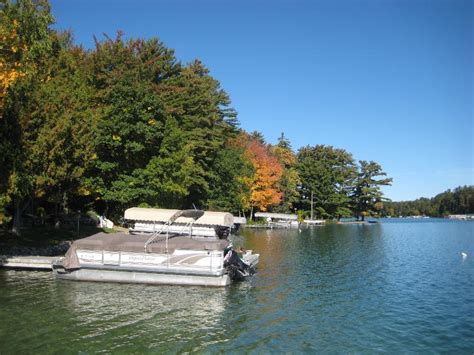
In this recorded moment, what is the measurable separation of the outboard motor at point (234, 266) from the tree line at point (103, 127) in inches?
496

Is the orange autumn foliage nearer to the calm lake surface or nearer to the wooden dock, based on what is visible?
the calm lake surface

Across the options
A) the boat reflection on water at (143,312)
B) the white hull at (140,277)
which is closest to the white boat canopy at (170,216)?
the white hull at (140,277)

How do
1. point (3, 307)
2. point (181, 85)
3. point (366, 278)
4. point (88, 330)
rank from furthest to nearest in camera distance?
point (181, 85)
point (366, 278)
point (3, 307)
point (88, 330)

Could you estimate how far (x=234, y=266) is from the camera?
82.9 feet

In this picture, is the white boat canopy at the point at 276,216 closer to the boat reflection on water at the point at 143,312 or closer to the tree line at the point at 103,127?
the tree line at the point at 103,127

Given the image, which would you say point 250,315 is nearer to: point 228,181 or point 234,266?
point 234,266

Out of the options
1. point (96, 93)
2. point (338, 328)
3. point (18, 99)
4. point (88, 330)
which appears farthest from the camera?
point (96, 93)

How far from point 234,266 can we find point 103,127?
70.4ft

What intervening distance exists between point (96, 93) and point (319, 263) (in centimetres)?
2679

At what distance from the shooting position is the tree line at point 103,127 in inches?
941

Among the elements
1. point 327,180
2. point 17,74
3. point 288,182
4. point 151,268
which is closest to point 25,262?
point 151,268

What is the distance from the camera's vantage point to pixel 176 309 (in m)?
19.1

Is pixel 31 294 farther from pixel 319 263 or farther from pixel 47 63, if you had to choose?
pixel 47 63

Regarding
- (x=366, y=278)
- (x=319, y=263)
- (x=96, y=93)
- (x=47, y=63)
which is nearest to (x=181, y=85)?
(x=96, y=93)
